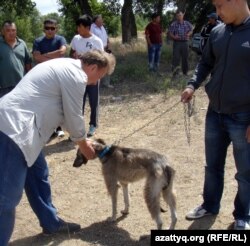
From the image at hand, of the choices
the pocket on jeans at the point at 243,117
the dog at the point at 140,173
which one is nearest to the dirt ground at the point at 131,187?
the dog at the point at 140,173

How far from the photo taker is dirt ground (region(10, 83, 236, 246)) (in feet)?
14.6

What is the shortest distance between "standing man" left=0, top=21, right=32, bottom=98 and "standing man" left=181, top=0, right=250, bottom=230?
305 centimetres

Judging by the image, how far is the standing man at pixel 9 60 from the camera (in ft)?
20.3

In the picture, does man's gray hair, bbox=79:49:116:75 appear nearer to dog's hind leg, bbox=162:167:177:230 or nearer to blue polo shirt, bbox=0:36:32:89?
dog's hind leg, bbox=162:167:177:230

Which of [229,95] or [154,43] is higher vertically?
[229,95]

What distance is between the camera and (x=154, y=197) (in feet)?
13.7

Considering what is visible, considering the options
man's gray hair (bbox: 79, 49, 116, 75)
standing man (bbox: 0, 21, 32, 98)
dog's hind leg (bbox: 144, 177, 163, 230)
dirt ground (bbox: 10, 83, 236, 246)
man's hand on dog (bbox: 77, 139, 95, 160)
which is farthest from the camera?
standing man (bbox: 0, 21, 32, 98)

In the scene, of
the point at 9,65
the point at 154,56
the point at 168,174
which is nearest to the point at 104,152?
the point at 168,174

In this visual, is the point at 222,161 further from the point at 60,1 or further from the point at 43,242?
the point at 60,1

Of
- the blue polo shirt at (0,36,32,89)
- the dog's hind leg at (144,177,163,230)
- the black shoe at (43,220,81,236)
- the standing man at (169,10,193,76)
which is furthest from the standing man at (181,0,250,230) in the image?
the standing man at (169,10,193,76)

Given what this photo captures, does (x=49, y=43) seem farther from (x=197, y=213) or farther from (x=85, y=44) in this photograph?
(x=197, y=213)

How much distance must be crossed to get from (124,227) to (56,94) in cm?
195

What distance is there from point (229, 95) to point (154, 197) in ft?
3.98

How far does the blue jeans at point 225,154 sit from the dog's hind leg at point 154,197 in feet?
1.89
